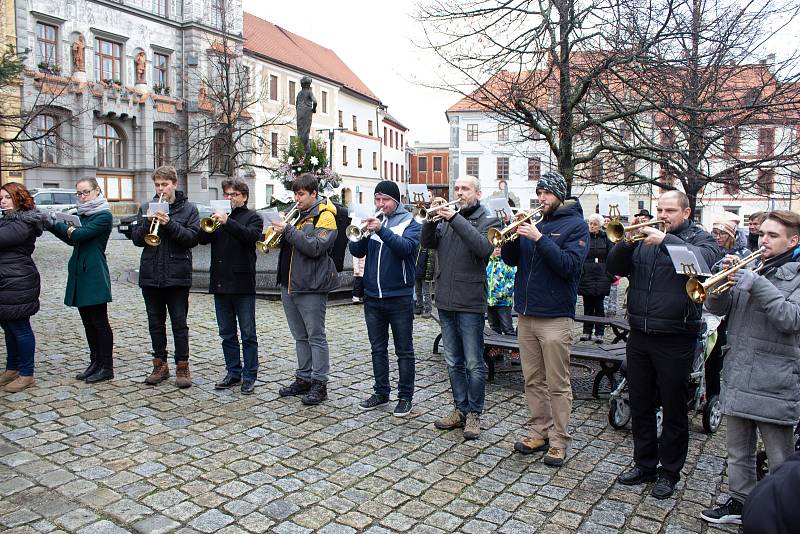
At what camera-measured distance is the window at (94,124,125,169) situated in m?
37.0

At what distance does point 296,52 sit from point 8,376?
5034 centimetres

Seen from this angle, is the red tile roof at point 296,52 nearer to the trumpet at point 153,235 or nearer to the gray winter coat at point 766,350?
the trumpet at point 153,235

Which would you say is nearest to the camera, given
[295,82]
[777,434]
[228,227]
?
[777,434]

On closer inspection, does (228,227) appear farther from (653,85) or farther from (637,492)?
(653,85)

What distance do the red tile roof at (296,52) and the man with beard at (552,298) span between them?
4315cm

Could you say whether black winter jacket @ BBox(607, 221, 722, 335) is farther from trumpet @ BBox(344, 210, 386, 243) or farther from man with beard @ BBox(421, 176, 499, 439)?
trumpet @ BBox(344, 210, 386, 243)

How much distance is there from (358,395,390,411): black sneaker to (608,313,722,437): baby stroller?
197cm

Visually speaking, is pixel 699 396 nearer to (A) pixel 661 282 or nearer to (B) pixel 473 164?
(A) pixel 661 282

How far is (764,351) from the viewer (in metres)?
3.80

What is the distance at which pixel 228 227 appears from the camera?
20.6 feet

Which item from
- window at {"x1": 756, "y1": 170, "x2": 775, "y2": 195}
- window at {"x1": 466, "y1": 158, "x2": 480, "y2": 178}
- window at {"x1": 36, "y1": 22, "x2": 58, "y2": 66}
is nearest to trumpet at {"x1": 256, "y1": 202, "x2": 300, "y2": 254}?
window at {"x1": 756, "y1": 170, "x2": 775, "y2": 195}

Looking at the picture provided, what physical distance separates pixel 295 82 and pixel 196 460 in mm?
48760

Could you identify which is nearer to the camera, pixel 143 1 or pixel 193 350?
pixel 193 350

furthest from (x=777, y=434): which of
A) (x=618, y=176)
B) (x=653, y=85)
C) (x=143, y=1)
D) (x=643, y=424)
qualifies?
(x=143, y=1)
